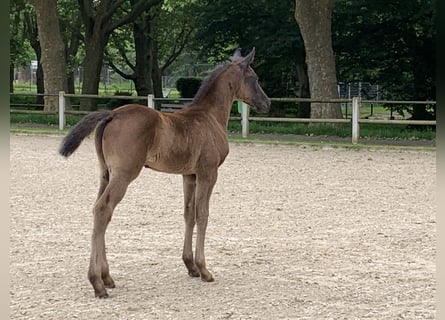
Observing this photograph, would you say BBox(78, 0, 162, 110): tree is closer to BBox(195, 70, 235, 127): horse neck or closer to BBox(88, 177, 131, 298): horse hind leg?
→ BBox(195, 70, 235, 127): horse neck

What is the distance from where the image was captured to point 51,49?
73.9ft

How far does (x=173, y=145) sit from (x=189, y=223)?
2.76ft

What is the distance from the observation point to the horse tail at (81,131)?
17.2ft

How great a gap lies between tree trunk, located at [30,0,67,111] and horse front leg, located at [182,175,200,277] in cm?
1726

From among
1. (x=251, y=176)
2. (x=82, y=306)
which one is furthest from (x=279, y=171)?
(x=82, y=306)

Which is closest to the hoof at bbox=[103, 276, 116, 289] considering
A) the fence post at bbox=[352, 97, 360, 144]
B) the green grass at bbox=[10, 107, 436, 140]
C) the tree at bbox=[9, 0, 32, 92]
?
the fence post at bbox=[352, 97, 360, 144]

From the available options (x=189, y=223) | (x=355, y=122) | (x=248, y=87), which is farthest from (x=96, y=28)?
(x=189, y=223)

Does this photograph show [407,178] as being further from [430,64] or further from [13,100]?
[13,100]

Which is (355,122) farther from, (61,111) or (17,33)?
(17,33)

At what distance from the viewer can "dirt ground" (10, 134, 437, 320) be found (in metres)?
5.03

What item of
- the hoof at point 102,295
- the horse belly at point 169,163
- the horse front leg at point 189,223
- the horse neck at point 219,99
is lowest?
the hoof at point 102,295

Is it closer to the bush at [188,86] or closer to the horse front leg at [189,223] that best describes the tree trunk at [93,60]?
the bush at [188,86]

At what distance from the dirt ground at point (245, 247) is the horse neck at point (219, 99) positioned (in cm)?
143

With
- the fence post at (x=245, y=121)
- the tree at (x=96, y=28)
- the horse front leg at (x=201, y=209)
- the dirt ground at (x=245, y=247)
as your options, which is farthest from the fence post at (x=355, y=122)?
the horse front leg at (x=201, y=209)
